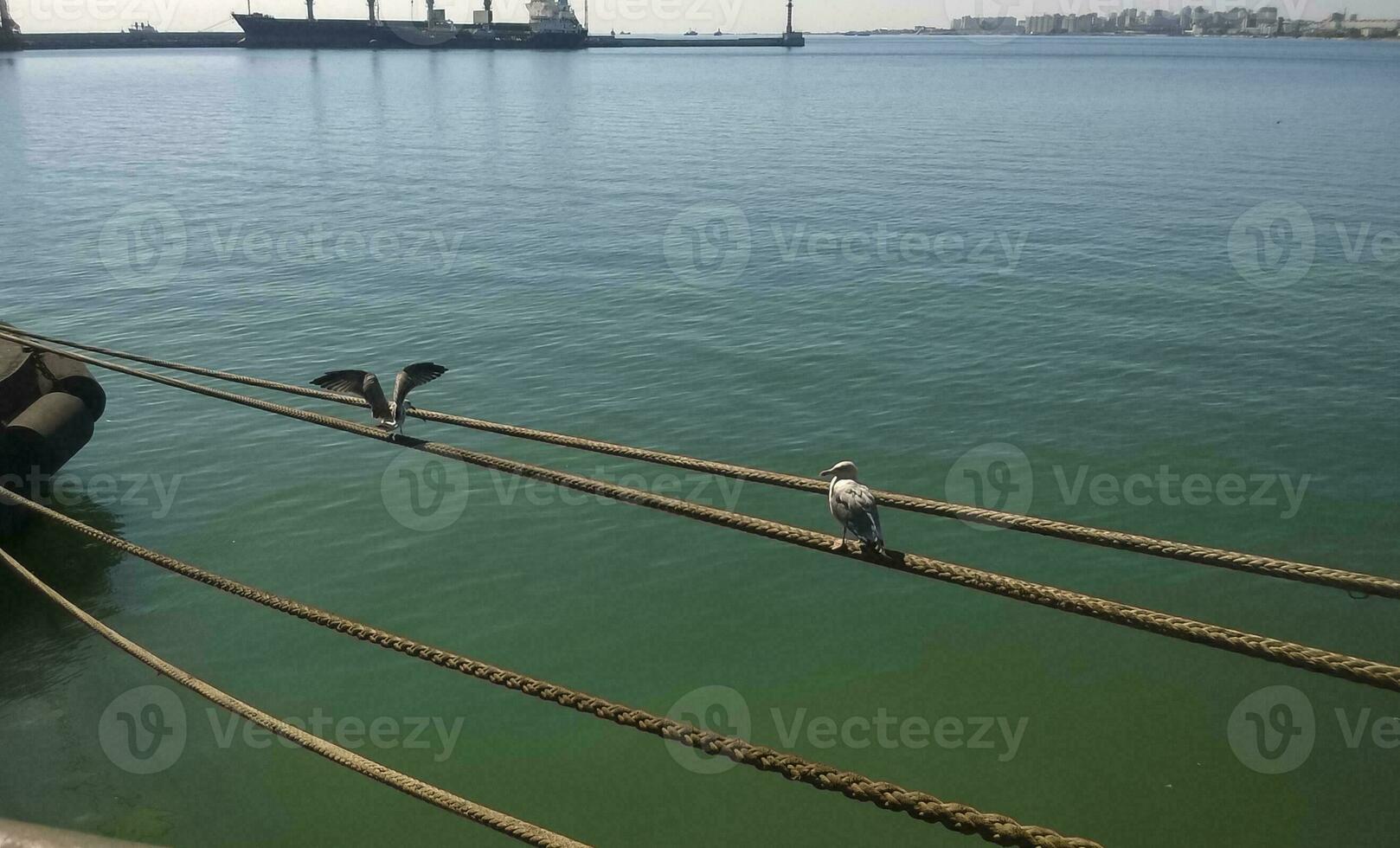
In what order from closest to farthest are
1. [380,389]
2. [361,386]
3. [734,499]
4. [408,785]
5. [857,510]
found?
[408,785] → [857,510] → [380,389] → [361,386] → [734,499]

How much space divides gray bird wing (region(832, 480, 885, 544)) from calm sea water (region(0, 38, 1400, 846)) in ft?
15.8

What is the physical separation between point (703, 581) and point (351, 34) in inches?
6554

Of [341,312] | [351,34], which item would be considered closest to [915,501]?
[341,312]

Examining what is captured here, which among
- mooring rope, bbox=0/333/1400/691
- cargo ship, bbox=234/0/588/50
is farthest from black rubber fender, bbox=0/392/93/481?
cargo ship, bbox=234/0/588/50

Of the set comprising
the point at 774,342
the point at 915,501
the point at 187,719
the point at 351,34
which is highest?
the point at 351,34

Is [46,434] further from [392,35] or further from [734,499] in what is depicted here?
[392,35]

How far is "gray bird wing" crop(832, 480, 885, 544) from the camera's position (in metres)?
4.70

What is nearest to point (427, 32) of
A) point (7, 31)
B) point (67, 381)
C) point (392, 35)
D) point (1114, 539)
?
point (392, 35)

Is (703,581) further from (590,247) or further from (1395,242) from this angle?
(1395,242)

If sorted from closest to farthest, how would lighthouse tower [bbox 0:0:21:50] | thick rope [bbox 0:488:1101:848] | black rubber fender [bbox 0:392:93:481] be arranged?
thick rope [bbox 0:488:1101:848], black rubber fender [bbox 0:392:93:481], lighthouse tower [bbox 0:0:21:50]

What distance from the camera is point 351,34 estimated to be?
518ft

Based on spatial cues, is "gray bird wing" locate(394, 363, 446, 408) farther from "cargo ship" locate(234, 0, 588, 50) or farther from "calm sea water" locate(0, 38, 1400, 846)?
"cargo ship" locate(234, 0, 588, 50)

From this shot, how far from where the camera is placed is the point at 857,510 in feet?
15.7

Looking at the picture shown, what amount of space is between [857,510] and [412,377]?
133 inches
